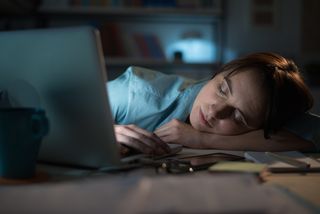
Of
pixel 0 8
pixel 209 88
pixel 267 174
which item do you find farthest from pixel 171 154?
pixel 0 8

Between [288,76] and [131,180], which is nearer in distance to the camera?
[131,180]

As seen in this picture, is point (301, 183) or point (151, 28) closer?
point (301, 183)

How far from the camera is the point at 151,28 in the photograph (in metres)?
3.17

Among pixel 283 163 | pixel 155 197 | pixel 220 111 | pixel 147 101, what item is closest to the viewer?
pixel 155 197

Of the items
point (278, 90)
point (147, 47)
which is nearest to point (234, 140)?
point (278, 90)

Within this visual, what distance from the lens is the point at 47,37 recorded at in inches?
26.5

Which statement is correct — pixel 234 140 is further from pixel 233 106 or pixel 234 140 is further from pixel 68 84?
pixel 68 84

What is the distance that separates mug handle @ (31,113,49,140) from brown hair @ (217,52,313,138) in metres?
0.64

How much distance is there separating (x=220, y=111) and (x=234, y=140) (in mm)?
85

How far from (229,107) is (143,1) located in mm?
2088

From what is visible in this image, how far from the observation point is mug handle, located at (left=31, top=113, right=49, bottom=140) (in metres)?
0.64

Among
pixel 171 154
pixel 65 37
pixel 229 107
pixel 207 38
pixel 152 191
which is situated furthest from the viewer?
pixel 207 38

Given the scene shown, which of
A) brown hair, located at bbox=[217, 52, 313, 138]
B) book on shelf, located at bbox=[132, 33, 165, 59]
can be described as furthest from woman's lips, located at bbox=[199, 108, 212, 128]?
book on shelf, located at bbox=[132, 33, 165, 59]

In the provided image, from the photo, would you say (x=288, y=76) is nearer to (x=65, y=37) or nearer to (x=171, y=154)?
(x=171, y=154)
